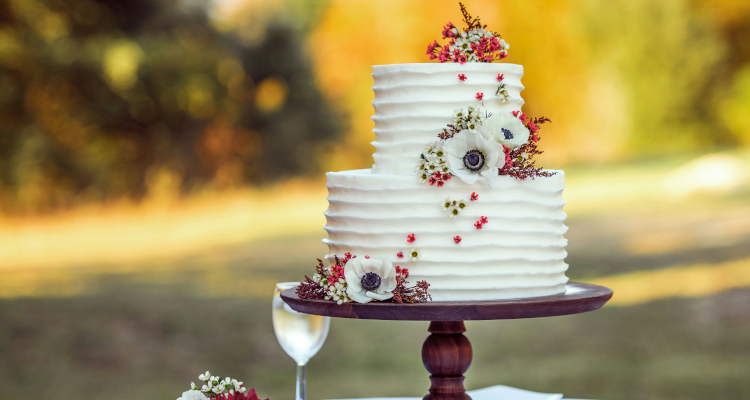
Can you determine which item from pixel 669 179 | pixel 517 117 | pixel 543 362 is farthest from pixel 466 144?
pixel 669 179

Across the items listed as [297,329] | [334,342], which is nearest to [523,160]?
[297,329]

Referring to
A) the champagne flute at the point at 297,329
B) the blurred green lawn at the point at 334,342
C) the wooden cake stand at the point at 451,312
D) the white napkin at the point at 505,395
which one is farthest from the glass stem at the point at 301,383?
the blurred green lawn at the point at 334,342

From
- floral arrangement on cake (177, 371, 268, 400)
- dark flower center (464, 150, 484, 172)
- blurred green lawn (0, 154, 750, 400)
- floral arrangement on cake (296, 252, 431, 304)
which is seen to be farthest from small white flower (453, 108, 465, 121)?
blurred green lawn (0, 154, 750, 400)

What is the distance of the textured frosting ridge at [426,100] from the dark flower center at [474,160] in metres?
0.16

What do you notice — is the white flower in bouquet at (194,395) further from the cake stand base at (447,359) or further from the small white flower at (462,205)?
the small white flower at (462,205)

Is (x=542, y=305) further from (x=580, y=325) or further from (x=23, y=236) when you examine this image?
(x=23, y=236)

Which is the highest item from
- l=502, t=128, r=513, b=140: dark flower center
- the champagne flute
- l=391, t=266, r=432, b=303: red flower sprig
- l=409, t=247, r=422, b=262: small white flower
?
l=502, t=128, r=513, b=140: dark flower center

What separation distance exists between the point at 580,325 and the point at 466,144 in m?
6.47

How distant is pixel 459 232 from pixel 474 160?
0.20 meters

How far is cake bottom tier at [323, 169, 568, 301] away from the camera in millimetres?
2221

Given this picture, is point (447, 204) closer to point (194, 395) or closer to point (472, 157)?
point (472, 157)

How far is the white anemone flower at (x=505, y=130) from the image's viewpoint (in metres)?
2.23

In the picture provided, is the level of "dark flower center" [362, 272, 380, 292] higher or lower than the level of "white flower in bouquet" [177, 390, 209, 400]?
higher

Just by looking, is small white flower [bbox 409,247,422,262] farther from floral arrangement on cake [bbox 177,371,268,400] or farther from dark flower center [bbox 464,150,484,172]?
floral arrangement on cake [bbox 177,371,268,400]
